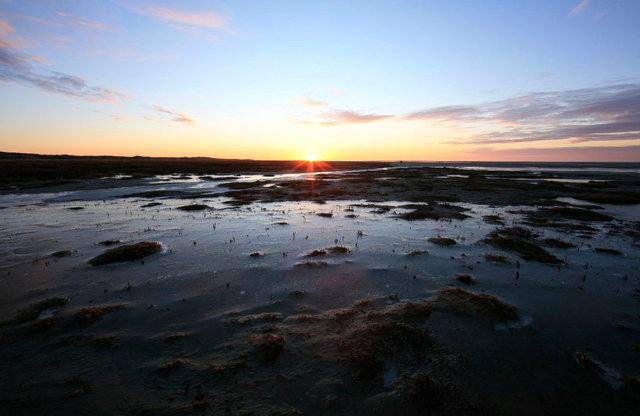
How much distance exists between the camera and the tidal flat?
280 inches

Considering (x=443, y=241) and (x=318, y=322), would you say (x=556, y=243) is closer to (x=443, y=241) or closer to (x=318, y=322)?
(x=443, y=241)

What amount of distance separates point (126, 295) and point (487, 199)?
43.5m

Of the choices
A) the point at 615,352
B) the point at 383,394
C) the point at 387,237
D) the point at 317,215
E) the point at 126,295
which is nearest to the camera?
the point at 383,394

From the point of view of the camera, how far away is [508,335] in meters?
9.71

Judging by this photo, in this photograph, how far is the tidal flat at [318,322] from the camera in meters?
7.11

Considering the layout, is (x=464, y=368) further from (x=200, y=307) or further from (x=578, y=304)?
(x=200, y=307)

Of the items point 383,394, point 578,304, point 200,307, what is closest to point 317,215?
point 200,307

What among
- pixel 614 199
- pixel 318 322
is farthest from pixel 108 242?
pixel 614 199

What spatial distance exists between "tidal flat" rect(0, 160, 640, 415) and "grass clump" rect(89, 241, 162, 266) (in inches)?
3.8

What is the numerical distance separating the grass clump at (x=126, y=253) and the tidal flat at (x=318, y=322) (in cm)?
10

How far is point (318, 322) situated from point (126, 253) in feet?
42.5

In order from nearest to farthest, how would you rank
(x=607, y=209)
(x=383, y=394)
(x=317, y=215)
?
1. (x=383, y=394)
2. (x=317, y=215)
3. (x=607, y=209)

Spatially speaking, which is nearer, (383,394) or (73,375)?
(383,394)

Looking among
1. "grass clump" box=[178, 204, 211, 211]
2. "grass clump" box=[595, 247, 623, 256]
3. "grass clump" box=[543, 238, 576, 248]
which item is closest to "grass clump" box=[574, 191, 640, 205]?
"grass clump" box=[595, 247, 623, 256]
